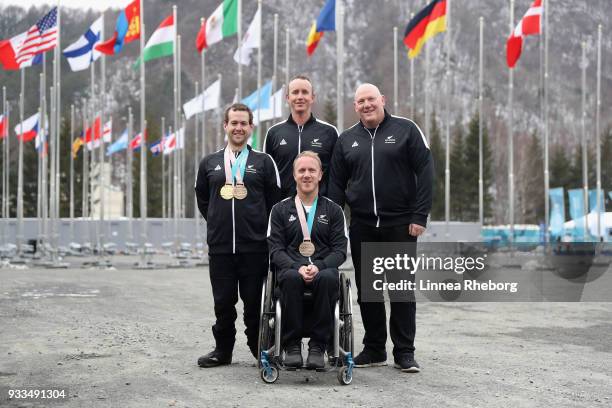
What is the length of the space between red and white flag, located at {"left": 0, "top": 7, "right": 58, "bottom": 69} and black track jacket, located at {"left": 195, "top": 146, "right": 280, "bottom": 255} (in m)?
19.4

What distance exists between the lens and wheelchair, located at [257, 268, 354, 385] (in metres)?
6.34

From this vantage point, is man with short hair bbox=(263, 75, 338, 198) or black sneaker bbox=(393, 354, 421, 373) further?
man with short hair bbox=(263, 75, 338, 198)

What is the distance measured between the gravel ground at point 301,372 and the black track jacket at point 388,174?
132 cm

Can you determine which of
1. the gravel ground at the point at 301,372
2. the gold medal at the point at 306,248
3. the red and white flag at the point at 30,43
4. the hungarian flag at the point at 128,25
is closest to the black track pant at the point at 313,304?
the gold medal at the point at 306,248

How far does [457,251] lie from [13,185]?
65.4 meters

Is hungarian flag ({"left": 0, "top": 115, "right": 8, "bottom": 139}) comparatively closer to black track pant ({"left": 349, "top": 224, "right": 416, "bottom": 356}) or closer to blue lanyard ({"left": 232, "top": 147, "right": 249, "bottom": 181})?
blue lanyard ({"left": 232, "top": 147, "right": 249, "bottom": 181})

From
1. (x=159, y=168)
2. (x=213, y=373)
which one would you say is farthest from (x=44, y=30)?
(x=159, y=168)

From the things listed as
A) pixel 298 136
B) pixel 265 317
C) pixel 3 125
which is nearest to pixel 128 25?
pixel 3 125

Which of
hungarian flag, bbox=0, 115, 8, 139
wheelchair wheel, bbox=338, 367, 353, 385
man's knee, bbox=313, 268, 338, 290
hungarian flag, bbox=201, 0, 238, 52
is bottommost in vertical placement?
wheelchair wheel, bbox=338, 367, 353, 385


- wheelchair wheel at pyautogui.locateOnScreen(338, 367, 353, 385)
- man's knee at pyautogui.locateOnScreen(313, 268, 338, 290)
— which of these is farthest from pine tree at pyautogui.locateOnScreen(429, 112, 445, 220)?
wheelchair wheel at pyautogui.locateOnScreen(338, 367, 353, 385)

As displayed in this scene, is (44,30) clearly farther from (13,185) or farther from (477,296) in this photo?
(13,185)

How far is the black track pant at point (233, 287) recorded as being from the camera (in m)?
7.14

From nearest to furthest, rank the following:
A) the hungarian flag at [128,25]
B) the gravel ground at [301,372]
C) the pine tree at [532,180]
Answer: the gravel ground at [301,372]
the hungarian flag at [128,25]
the pine tree at [532,180]

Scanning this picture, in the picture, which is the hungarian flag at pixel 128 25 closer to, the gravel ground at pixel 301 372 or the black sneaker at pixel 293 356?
the gravel ground at pixel 301 372
